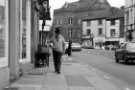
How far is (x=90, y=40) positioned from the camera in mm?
85312

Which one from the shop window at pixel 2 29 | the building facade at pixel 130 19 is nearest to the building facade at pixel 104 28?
the building facade at pixel 130 19

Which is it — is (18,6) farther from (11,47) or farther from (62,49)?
(62,49)

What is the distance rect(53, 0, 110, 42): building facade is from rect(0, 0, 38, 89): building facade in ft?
237

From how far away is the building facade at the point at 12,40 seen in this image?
8609mm

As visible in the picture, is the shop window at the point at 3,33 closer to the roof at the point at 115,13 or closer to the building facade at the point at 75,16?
the roof at the point at 115,13

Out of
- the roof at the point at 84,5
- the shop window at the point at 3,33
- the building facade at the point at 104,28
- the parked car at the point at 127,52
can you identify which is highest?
the roof at the point at 84,5

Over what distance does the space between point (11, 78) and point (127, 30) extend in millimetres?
45734

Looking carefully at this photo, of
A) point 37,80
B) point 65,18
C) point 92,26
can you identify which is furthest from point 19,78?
point 65,18

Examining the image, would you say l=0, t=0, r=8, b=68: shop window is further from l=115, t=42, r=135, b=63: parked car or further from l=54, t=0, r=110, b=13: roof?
l=54, t=0, r=110, b=13: roof

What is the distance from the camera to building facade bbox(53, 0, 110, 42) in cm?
8838

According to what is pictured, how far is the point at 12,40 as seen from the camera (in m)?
9.89

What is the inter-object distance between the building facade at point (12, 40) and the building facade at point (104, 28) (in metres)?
63.8

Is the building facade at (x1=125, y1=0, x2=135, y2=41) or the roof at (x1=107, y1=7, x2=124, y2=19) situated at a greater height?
the roof at (x1=107, y1=7, x2=124, y2=19)

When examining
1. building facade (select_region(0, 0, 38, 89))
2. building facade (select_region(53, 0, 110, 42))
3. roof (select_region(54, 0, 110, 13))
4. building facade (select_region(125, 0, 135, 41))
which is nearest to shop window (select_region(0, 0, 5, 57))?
building facade (select_region(0, 0, 38, 89))
